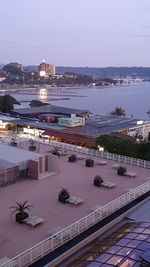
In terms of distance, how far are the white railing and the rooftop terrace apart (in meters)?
0.27

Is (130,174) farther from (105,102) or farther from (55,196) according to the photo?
(105,102)

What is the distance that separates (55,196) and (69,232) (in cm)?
202

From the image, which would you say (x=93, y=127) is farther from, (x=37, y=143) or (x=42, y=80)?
(x=42, y=80)

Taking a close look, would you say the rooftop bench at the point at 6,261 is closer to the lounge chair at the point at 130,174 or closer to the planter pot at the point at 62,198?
the planter pot at the point at 62,198

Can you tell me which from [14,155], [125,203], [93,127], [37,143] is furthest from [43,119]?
[125,203]

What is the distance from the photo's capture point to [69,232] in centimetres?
668

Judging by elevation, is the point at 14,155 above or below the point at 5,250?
above

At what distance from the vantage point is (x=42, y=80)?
522ft

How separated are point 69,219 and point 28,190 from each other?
1.95m

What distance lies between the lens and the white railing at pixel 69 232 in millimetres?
5833

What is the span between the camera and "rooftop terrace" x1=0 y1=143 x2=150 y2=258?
Answer: 6.64m

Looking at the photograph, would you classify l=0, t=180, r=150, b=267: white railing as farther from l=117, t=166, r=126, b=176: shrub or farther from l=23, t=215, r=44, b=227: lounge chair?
l=117, t=166, r=126, b=176: shrub

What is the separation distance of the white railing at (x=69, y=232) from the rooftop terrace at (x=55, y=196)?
27 centimetres

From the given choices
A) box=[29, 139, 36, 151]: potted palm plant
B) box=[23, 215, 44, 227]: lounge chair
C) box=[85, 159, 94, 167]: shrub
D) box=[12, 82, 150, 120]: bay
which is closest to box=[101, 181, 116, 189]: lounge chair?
box=[85, 159, 94, 167]: shrub
